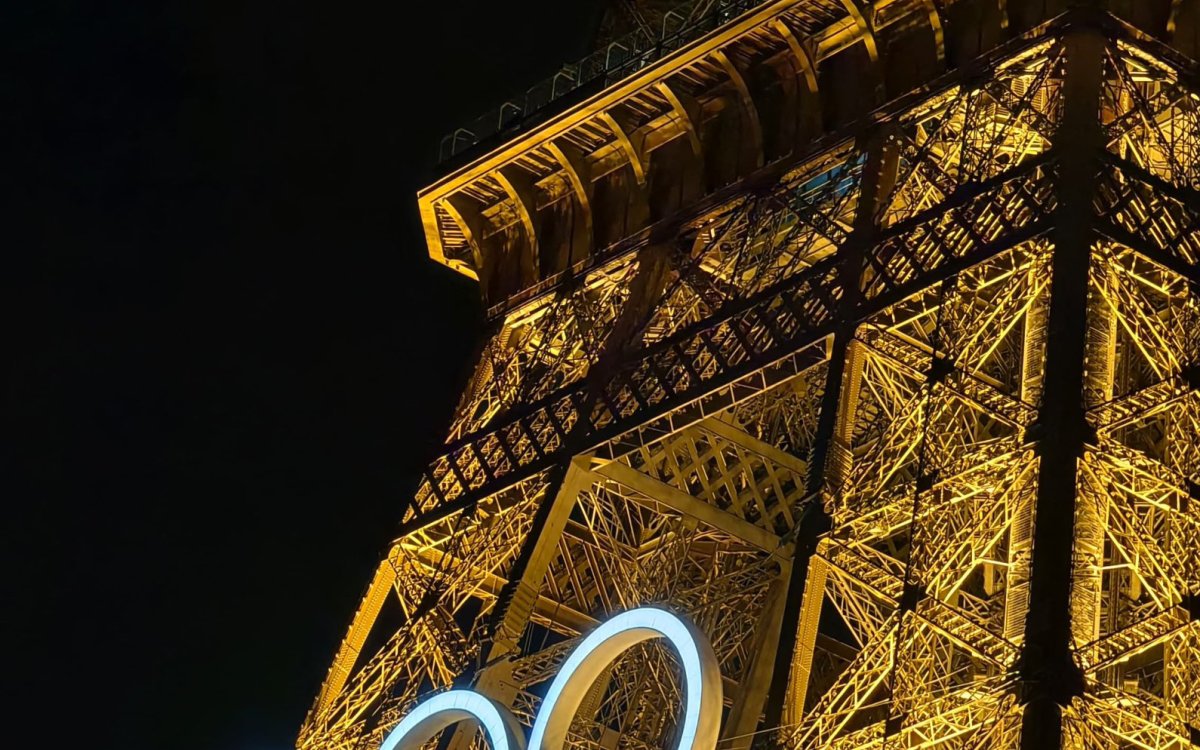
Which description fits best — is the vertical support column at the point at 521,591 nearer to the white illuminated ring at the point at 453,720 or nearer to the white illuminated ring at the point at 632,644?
the white illuminated ring at the point at 453,720

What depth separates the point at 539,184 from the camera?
116 feet

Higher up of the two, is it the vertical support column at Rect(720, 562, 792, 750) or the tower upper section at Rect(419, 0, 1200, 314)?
the tower upper section at Rect(419, 0, 1200, 314)

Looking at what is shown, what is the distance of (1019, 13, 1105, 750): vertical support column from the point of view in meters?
19.8

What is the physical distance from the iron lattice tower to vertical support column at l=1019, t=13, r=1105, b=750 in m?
0.04

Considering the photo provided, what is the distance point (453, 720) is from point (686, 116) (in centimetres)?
1119

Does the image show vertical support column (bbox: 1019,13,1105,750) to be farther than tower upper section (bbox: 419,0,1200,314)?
No

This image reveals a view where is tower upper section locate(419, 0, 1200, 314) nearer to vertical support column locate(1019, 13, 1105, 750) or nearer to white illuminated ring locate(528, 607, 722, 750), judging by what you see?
vertical support column locate(1019, 13, 1105, 750)

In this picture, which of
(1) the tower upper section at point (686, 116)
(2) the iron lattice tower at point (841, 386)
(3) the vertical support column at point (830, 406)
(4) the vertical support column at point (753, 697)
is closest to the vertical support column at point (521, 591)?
(2) the iron lattice tower at point (841, 386)

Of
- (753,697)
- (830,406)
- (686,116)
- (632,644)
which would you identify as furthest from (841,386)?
(686,116)

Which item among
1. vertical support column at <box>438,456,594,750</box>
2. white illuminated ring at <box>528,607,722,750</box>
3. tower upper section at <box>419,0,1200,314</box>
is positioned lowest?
white illuminated ring at <box>528,607,722,750</box>

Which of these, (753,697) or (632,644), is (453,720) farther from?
(753,697)

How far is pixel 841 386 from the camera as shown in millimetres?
25844

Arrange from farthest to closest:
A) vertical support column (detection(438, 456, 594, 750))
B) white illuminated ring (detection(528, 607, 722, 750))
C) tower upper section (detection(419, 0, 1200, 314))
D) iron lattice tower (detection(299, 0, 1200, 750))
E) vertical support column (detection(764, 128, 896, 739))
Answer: tower upper section (detection(419, 0, 1200, 314)) → vertical support column (detection(438, 456, 594, 750)) → vertical support column (detection(764, 128, 896, 739)) → iron lattice tower (detection(299, 0, 1200, 750)) → white illuminated ring (detection(528, 607, 722, 750))

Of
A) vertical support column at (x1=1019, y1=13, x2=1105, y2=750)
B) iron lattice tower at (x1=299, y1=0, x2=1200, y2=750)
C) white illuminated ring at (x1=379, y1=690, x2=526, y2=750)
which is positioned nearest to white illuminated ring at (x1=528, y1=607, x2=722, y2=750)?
white illuminated ring at (x1=379, y1=690, x2=526, y2=750)
